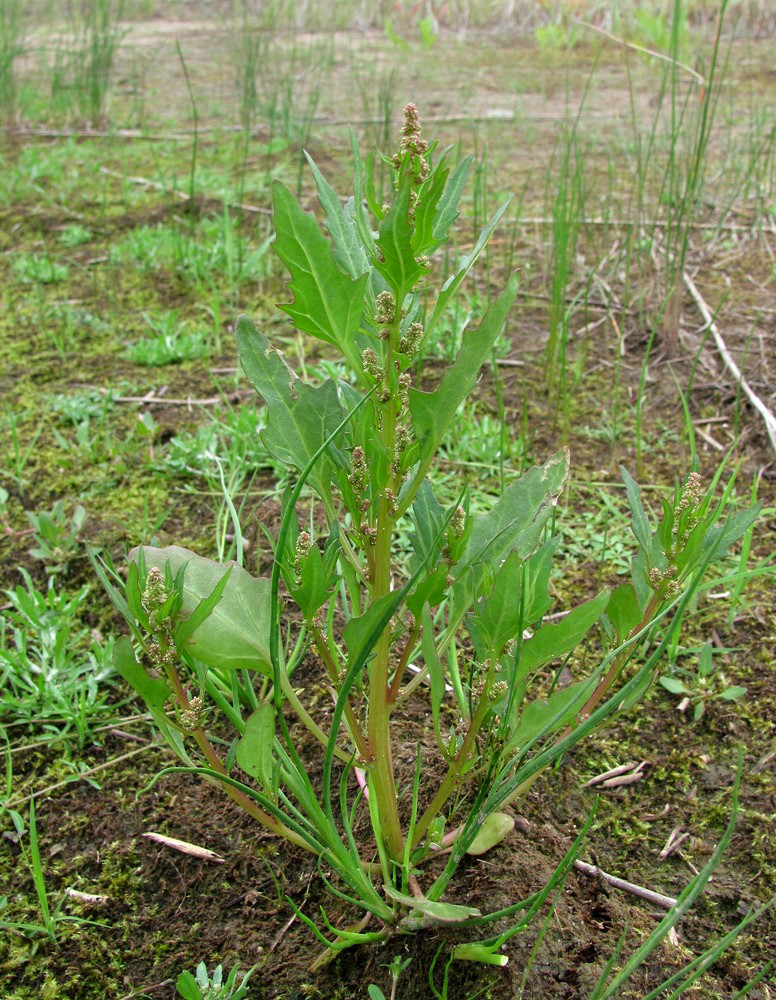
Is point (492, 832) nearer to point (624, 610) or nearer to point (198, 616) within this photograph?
point (624, 610)

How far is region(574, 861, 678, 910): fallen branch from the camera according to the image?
1.23 meters

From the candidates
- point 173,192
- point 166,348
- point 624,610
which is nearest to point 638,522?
point 624,610

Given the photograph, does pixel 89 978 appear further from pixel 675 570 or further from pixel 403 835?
pixel 675 570

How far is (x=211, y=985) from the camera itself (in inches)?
43.9

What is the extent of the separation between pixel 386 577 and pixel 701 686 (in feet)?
2.68

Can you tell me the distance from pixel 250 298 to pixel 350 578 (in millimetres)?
2141

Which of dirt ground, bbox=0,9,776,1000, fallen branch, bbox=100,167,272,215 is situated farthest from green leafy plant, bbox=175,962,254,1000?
fallen branch, bbox=100,167,272,215

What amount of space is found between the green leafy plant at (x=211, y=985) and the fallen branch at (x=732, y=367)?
1.51 meters

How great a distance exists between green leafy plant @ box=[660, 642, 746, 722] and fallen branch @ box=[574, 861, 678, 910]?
0.36 m

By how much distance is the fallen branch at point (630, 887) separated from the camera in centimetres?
123

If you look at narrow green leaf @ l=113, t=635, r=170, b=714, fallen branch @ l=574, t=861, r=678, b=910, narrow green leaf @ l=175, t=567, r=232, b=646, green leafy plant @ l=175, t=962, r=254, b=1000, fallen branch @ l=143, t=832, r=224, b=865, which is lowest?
fallen branch @ l=143, t=832, r=224, b=865

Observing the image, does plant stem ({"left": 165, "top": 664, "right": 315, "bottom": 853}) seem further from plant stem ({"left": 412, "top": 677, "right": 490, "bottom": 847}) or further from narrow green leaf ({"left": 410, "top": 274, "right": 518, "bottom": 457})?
narrow green leaf ({"left": 410, "top": 274, "right": 518, "bottom": 457})

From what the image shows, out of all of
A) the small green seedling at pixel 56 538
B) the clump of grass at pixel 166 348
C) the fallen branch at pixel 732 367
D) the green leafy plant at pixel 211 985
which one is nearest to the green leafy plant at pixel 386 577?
the green leafy plant at pixel 211 985

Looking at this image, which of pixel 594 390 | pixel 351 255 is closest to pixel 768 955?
pixel 351 255
